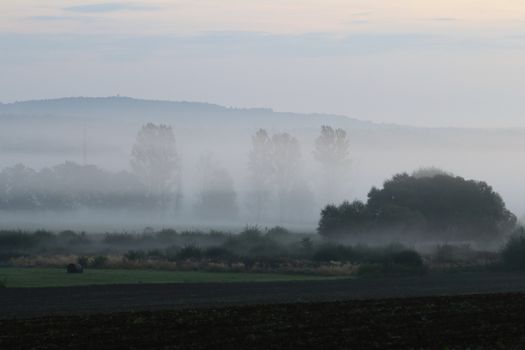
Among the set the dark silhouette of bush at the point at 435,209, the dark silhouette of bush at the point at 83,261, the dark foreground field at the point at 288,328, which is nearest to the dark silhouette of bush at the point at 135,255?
the dark silhouette of bush at the point at 83,261

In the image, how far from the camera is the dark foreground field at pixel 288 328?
92.7 ft

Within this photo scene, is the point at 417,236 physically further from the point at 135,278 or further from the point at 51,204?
the point at 51,204

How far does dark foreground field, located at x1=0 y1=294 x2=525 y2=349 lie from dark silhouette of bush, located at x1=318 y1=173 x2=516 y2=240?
54.8m

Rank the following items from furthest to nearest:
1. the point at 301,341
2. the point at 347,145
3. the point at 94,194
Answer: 1. the point at 94,194
2. the point at 347,145
3. the point at 301,341

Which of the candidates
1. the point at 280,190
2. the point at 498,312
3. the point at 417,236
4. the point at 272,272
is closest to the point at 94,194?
the point at 280,190

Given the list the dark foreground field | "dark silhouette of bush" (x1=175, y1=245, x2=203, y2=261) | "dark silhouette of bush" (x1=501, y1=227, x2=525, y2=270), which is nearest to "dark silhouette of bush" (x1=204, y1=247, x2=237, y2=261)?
"dark silhouette of bush" (x1=175, y1=245, x2=203, y2=261)

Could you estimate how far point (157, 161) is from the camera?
146 metres

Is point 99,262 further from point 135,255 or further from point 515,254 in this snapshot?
point 515,254

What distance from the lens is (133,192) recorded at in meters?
154

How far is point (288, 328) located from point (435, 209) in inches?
2682

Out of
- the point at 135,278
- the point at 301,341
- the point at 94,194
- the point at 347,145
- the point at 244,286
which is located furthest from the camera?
the point at 94,194

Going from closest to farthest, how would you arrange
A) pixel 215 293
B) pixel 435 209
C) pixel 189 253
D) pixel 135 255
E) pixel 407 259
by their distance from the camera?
pixel 215 293
pixel 407 259
pixel 135 255
pixel 189 253
pixel 435 209

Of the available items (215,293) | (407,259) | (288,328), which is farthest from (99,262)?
(288,328)

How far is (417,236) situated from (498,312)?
57697mm
